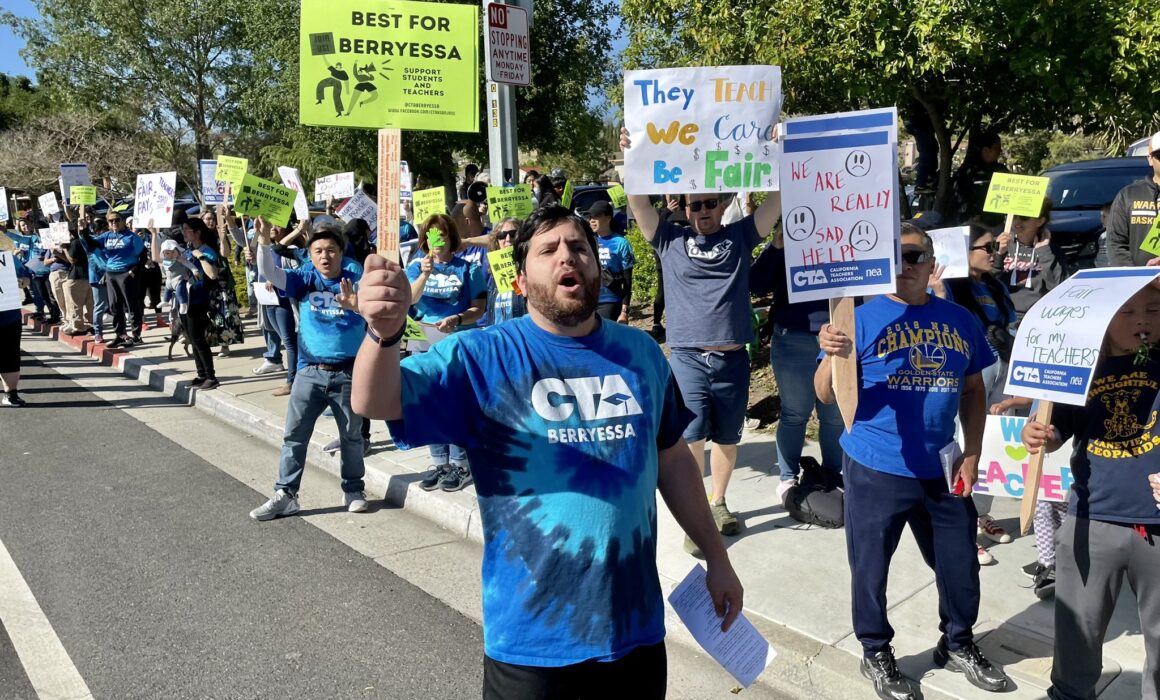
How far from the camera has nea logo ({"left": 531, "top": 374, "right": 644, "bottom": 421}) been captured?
224 centimetres

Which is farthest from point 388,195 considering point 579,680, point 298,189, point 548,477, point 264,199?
point 298,189

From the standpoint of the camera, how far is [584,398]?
227 cm

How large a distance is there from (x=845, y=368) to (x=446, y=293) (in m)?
3.61

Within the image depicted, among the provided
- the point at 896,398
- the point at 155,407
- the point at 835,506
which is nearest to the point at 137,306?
the point at 155,407

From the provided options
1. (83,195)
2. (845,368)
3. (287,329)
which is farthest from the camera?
(83,195)

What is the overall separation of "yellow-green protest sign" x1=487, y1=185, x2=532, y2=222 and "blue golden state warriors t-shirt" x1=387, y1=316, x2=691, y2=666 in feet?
14.0

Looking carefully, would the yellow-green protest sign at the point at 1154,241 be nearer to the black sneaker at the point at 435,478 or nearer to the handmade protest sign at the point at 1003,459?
the handmade protest sign at the point at 1003,459

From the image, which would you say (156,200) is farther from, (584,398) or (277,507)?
(584,398)

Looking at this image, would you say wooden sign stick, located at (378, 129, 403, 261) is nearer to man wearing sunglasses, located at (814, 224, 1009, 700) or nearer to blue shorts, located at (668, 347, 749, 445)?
man wearing sunglasses, located at (814, 224, 1009, 700)

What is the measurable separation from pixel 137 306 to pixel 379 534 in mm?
9226

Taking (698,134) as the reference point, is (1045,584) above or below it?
below

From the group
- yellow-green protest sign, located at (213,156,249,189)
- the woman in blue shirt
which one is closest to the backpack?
the woman in blue shirt

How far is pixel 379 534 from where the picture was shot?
576 centimetres

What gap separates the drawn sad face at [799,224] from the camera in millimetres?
3609
